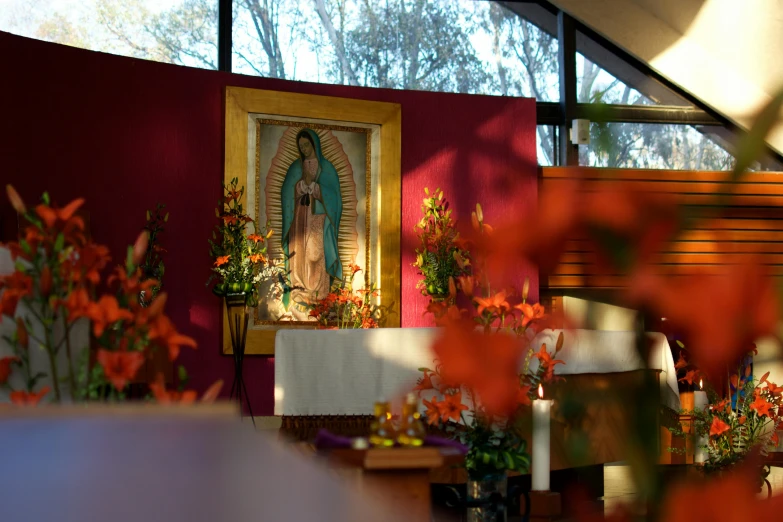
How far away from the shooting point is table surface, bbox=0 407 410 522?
301mm

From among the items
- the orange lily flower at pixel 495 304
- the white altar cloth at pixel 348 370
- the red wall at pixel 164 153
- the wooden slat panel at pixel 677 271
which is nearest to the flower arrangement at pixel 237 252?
the red wall at pixel 164 153

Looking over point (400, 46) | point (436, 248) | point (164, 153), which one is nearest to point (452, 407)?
point (164, 153)

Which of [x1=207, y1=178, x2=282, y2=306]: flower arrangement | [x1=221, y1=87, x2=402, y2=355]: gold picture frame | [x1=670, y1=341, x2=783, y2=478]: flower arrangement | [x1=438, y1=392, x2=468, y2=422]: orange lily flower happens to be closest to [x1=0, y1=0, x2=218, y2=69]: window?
[x1=221, y1=87, x2=402, y2=355]: gold picture frame

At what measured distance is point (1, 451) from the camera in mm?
333

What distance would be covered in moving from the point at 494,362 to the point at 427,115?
728 centimetres

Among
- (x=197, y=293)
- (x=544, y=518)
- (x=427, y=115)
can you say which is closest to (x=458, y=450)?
(x=544, y=518)

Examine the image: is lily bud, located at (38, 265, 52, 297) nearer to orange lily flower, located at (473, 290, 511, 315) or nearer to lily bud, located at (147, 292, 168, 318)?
lily bud, located at (147, 292, 168, 318)

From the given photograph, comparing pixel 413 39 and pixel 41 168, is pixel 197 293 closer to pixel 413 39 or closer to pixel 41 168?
pixel 41 168

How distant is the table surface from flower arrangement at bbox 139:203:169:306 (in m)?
5.59

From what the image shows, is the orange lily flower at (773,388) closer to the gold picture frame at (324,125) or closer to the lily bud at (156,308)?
the lily bud at (156,308)

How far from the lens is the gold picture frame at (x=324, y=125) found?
22.5 feet

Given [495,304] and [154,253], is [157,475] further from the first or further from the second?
[154,253]

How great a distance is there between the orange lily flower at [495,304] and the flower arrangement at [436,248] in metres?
4.93

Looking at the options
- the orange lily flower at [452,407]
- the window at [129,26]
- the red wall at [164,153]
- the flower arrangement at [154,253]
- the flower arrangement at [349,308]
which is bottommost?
the orange lily flower at [452,407]
